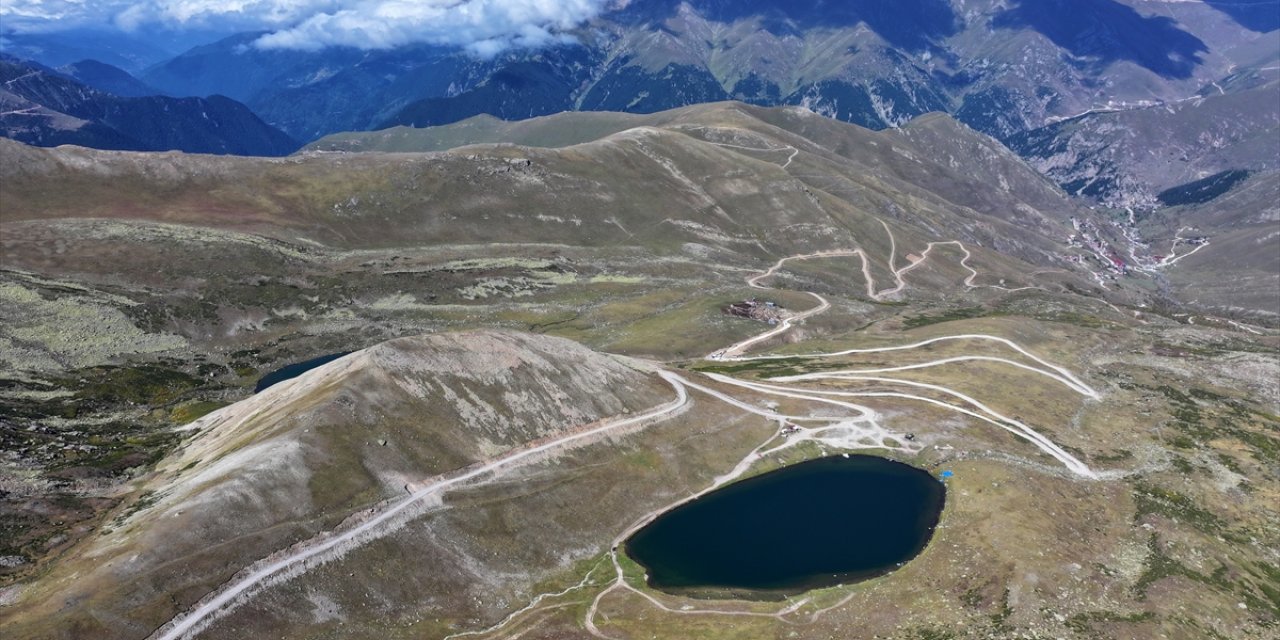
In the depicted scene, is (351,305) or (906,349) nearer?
(906,349)

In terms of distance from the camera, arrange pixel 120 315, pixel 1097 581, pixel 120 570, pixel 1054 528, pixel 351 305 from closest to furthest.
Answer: pixel 120 570 → pixel 1097 581 → pixel 1054 528 → pixel 120 315 → pixel 351 305

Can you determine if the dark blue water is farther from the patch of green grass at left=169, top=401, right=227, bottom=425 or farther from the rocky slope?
the rocky slope

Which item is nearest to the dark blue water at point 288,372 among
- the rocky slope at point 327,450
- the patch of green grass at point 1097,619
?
the rocky slope at point 327,450

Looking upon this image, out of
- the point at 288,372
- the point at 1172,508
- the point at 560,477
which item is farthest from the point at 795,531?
the point at 288,372

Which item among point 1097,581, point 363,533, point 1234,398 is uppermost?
point 363,533

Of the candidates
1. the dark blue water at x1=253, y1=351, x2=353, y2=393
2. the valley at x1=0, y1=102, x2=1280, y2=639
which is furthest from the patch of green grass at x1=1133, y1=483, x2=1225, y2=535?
the dark blue water at x1=253, y1=351, x2=353, y2=393

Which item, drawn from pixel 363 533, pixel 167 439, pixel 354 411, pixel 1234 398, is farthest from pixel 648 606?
pixel 1234 398

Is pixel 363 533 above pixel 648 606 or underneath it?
above

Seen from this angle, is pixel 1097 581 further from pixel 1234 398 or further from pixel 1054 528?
pixel 1234 398
